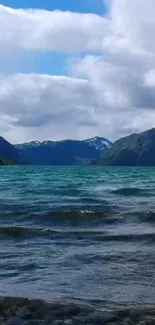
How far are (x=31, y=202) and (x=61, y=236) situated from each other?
44.4 ft

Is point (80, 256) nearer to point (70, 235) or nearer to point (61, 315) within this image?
point (70, 235)

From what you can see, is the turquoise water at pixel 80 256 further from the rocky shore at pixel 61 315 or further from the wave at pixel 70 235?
the rocky shore at pixel 61 315

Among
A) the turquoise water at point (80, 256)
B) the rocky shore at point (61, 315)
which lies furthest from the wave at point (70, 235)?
the rocky shore at point (61, 315)

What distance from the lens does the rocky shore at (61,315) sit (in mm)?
8344

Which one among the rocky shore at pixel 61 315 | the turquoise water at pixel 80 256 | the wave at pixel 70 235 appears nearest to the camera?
the rocky shore at pixel 61 315

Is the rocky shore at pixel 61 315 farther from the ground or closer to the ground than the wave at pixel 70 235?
closer to the ground

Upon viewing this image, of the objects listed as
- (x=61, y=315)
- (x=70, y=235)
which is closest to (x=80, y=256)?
(x=70, y=235)

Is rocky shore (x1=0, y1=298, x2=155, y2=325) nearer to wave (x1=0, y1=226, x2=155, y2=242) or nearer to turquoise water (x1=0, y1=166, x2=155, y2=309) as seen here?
turquoise water (x1=0, y1=166, x2=155, y2=309)

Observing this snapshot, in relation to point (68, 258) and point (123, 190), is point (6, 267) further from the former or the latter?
point (123, 190)

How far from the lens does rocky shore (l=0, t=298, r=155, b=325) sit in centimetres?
834

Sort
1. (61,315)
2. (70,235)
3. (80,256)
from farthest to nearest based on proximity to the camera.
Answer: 1. (70,235)
2. (80,256)
3. (61,315)

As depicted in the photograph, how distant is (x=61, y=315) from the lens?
8812 millimetres

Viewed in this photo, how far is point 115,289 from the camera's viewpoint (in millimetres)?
10797

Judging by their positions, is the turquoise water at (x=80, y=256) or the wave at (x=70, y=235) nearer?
the turquoise water at (x=80, y=256)
